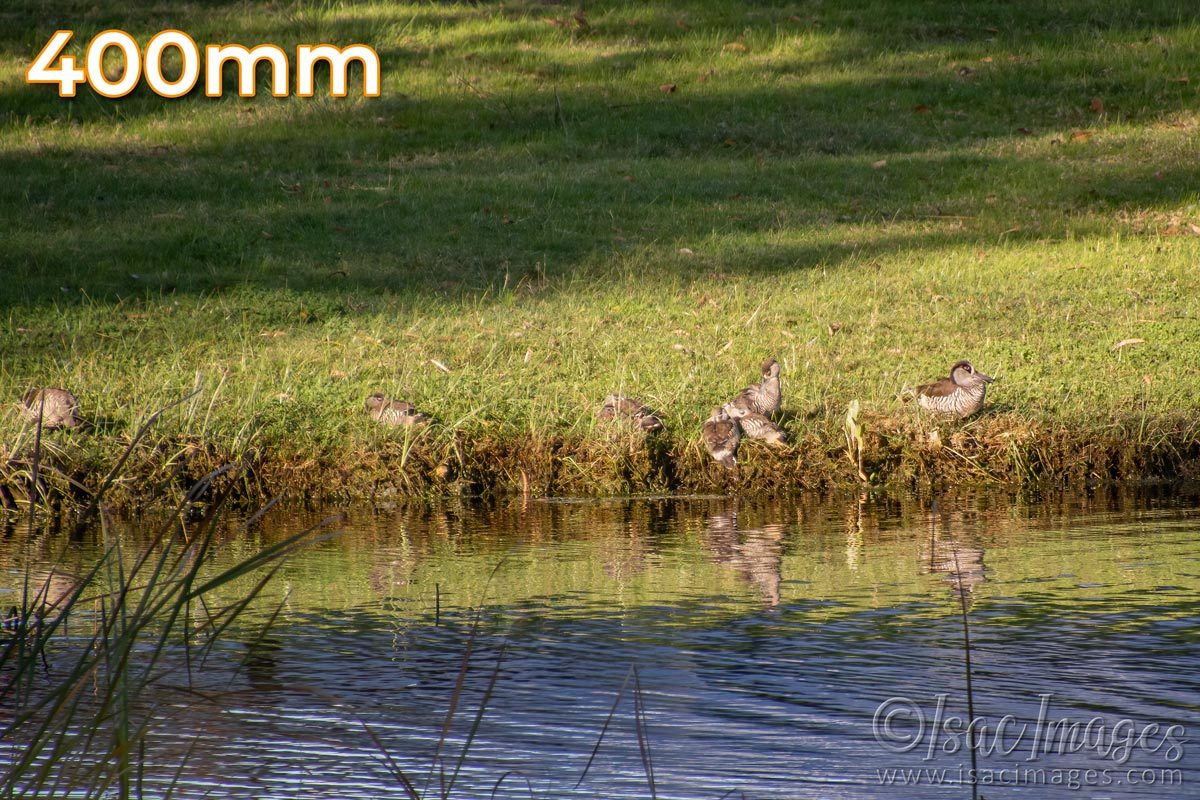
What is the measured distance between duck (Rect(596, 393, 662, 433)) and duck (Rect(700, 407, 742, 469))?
33 cm

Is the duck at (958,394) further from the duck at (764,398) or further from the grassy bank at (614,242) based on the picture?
the duck at (764,398)

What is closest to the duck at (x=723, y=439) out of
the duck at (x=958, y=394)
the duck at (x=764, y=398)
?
the duck at (x=764, y=398)

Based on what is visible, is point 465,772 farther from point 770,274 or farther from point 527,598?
point 770,274

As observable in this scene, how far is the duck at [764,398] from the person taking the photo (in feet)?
30.3

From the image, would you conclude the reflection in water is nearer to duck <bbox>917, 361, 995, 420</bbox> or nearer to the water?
the water

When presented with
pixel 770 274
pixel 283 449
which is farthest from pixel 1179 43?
pixel 283 449

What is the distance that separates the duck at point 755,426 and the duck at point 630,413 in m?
0.46

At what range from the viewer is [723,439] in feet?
29.3

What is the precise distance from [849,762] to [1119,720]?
0.94 m

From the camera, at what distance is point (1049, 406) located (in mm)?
9844

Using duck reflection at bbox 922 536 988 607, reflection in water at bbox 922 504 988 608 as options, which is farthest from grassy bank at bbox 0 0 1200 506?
duck reflection at bbox 922 536 988 607

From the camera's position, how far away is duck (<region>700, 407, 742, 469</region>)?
352 inches

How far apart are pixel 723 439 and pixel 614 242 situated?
6906 millimetres

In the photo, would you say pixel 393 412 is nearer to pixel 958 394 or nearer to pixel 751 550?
pixel 751 550
